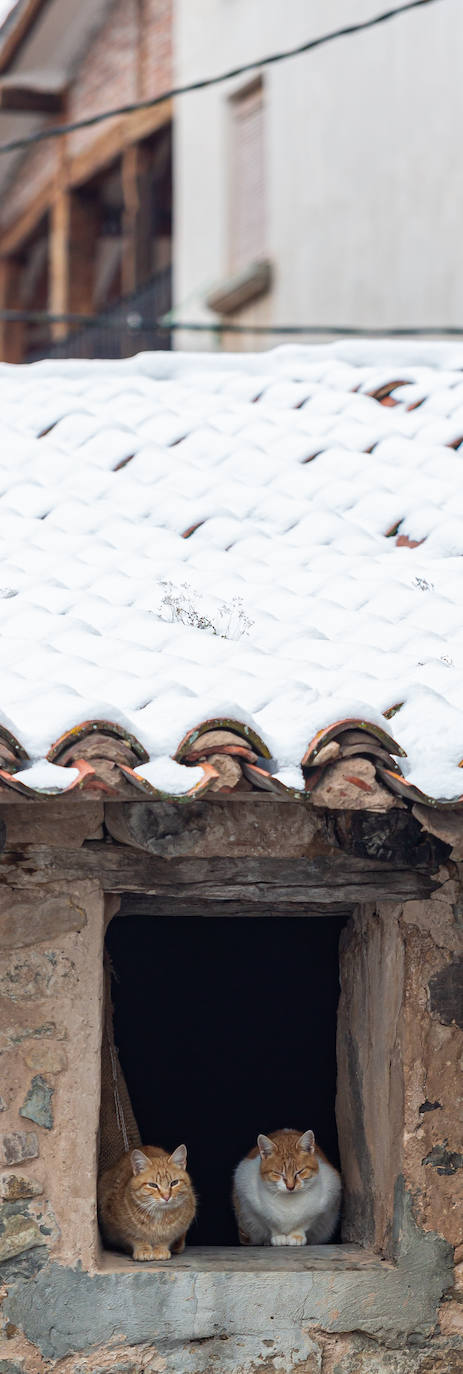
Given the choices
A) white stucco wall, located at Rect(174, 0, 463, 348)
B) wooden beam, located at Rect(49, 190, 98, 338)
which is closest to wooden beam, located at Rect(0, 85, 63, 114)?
wooden beam, located at Rect(49, 190, 98, 338)

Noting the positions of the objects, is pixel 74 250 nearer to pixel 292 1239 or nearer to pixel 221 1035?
pixel 221 1035

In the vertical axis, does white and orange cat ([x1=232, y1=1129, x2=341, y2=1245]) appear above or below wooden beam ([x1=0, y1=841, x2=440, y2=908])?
below

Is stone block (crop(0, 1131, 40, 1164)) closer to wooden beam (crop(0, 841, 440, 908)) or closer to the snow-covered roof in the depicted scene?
wooden beam (crop(0, 841, 440, 908))

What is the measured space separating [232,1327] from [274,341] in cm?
874

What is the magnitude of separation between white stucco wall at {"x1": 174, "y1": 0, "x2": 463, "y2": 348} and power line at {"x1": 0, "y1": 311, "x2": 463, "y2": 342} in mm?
87

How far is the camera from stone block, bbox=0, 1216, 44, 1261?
4113 mm

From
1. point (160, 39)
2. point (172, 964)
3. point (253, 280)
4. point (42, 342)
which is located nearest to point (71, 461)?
point (172, 964)

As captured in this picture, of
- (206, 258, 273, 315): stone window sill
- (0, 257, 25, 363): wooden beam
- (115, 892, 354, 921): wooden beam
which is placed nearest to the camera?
(115, 892, 354, 921): wooden beam

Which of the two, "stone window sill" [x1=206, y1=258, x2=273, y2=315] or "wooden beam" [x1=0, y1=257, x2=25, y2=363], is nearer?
"stone window sill" [x1=206, y1=258, x2=273, y2=315]

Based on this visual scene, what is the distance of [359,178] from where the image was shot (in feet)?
35.0

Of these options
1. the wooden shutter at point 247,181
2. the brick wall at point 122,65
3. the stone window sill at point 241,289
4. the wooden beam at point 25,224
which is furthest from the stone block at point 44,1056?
the wooden beam at point 25,224

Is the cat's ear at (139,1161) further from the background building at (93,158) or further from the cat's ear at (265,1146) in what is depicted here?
the background building at (93,158)

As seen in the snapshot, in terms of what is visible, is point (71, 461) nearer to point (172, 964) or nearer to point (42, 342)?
point (172, 964)

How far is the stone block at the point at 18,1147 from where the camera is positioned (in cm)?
416
